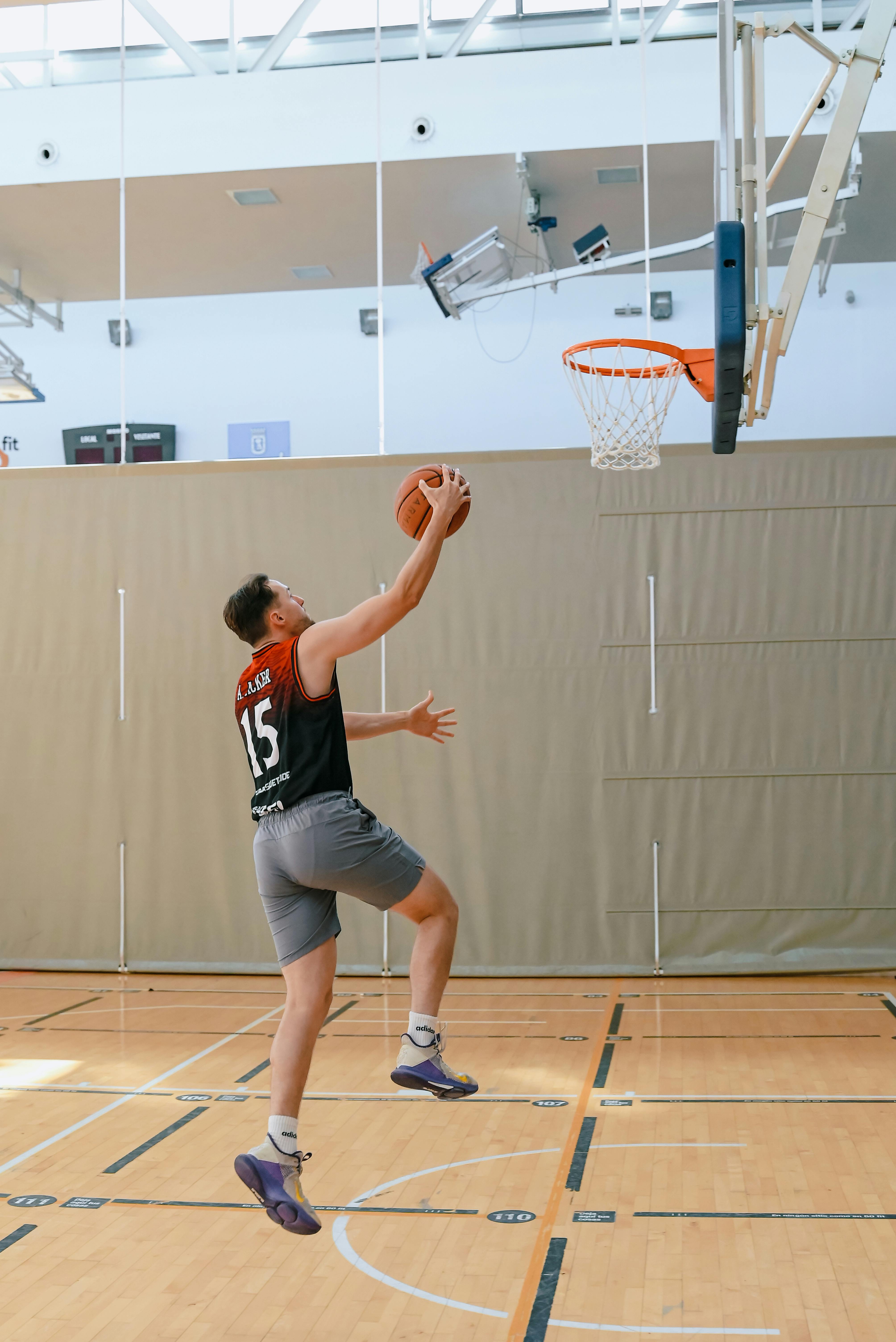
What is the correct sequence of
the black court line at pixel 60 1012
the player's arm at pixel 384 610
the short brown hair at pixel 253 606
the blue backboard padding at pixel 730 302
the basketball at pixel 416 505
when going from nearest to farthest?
the player's arm at pixel 384 610 → the short brown hair at pixel 253 606 → the basketball at pixel 416 505 → the blue backboard padding at pixel 730 302 → the black court line at pixel 60 1012

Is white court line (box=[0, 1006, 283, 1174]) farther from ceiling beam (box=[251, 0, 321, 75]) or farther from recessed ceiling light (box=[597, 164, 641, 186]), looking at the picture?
ceiling beam (box=[251, 0, 321, 75])

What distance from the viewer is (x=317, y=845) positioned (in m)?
2.85

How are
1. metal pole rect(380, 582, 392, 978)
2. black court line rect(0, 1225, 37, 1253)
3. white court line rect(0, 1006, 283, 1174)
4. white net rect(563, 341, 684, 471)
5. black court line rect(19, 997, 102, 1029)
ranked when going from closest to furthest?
1. black court line rect(0, 1225, 37, 1253)
2. white court line rect(0, 1006, 283, 1174)
3. white net rect(563, 341, 684, 471)
4. black court line rect(19, 997, 102, 1029)
5. metal pole rect(380, 582, 392, 978)

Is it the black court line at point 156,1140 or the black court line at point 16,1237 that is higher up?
the black court line at point 16,1237

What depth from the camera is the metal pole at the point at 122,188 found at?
708 cm

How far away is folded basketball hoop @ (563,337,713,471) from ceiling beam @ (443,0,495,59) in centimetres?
229

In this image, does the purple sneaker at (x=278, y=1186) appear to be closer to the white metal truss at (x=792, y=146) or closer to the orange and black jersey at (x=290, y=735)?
the orange and black jersey at (x=290, y=735)

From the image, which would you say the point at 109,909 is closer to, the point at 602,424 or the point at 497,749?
the point at 497,749

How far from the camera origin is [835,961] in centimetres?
710

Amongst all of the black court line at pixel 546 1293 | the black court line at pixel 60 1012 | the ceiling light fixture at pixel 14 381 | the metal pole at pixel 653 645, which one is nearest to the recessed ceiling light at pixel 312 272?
the ceiling light fixture at pixel 14 381

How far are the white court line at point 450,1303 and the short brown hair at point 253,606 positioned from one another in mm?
1658

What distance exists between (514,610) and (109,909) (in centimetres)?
319

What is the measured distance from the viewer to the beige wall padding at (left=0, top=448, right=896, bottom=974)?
23.5 ft

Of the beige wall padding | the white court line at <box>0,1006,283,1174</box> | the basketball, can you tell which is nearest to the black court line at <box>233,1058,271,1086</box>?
the white court line at <box>0,1006,283,1174</box>
